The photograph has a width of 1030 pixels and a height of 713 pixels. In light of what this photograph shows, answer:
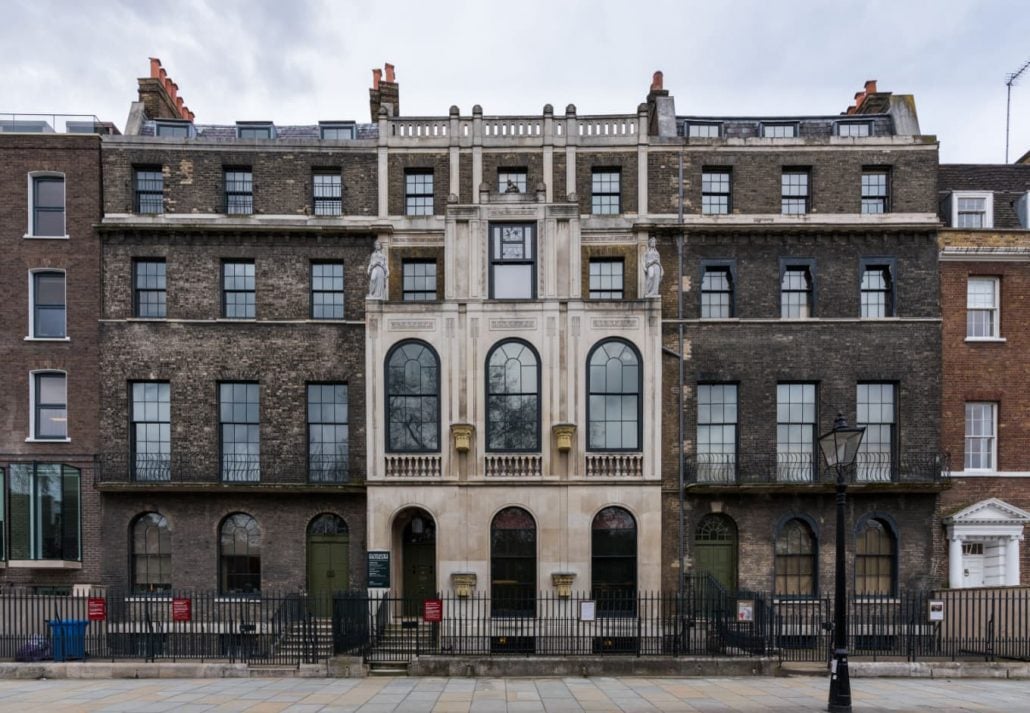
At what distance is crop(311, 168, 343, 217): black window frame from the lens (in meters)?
22.9

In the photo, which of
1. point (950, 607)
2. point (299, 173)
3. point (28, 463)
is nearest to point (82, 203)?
point (299, 173)

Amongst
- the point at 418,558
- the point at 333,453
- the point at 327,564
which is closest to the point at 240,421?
the point at 333,453

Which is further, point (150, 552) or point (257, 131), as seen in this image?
point (257, 131)

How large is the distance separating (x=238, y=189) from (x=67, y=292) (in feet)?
21.0

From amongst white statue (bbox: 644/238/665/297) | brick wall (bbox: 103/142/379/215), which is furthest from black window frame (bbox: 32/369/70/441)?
white statue (bbox: 644/238/665/297)

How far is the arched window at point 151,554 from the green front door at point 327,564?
14.7 ft

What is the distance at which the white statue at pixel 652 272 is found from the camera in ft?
69.4

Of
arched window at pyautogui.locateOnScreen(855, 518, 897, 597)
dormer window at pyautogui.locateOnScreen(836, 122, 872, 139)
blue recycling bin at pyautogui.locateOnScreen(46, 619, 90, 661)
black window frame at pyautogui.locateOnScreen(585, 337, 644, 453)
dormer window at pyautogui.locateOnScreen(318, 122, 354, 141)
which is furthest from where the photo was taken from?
dormer window at pyautogui.locateOnScreen(318, 122, 354, 141)

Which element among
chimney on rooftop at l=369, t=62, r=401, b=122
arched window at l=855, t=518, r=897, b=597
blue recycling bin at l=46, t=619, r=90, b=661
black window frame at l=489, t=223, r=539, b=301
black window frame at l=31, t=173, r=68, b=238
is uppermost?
chimney on rooftop at l=369, t=62, r=401, b=122

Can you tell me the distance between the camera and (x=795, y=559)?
21.6m

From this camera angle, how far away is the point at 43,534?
21.4 meters

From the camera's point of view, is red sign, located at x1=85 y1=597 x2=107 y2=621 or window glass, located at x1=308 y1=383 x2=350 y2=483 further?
window glass, located at x1=308 y1=383 x2=350 y2=483

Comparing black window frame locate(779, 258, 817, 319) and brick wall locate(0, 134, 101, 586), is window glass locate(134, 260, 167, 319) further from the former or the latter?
black window frame locate(779, 258, 817, 319)

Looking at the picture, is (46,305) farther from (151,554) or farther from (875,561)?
(875,561)
